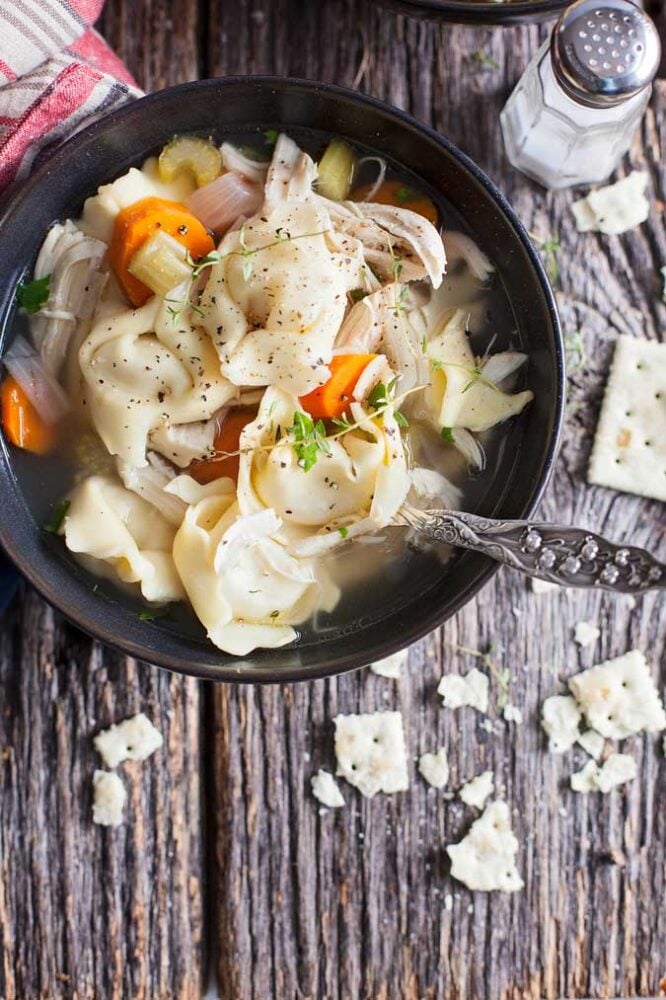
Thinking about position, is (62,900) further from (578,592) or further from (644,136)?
(644,136)

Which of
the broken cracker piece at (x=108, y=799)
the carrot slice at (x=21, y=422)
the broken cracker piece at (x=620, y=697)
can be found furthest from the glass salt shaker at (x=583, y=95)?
the broken cracker piece at (x=108, y=799)

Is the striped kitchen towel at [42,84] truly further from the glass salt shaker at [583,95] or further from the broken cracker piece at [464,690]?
the broken cracker piece at [464,690]

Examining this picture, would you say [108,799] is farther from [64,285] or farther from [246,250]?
[246,250]

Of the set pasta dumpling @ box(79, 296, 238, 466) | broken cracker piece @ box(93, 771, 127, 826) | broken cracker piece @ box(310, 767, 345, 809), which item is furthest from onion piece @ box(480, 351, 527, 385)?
broken cracker piece @ box(93, 771, 127, 826)

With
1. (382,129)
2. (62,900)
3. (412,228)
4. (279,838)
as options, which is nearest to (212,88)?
(382,129)

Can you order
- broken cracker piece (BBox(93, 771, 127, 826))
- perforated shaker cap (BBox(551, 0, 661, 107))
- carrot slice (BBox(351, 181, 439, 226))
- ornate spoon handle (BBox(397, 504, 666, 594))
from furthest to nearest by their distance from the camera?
broken cracker piece (BBox(93, 771, 127, 826)), carrot slice (BBox(351, 181, 439, 226)), perforated shaker cap (BBox(551, 0, 661, 107)), ornate spoon handle (BBox(397, 504, 666, 594))

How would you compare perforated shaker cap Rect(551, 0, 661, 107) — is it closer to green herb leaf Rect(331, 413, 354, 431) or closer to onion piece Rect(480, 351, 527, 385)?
onion piece Rect(480, 351, 527, 385)

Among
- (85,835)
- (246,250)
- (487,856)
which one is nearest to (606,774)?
(487,856)
